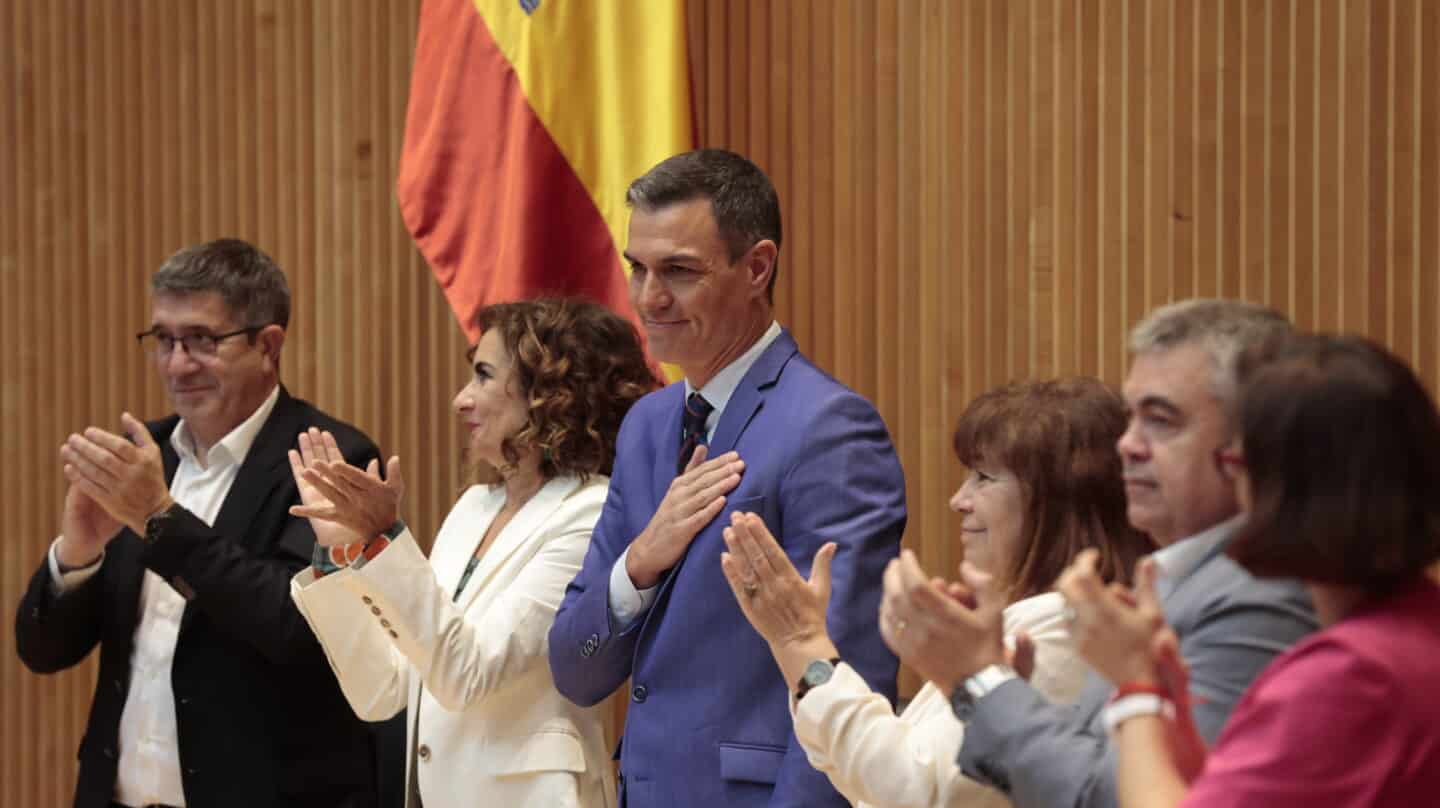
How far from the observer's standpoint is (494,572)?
10.5 ft

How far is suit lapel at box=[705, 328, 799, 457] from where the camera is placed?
2.73 m

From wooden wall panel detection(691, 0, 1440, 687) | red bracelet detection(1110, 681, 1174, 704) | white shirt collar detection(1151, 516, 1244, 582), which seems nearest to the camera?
red bracelet detection(1110, 681, 1174, 704)

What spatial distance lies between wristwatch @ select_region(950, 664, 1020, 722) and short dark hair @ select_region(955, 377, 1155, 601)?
416mm

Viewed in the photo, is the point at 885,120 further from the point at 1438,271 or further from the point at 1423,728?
the point at 1423,728

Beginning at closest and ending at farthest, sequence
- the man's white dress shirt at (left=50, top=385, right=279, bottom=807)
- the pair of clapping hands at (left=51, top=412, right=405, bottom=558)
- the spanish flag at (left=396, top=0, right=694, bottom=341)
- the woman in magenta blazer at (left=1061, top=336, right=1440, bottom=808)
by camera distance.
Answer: the woman in magenta blazer at (left=1061, top=336, right=1440, bottom=808), the pair of clapping hands at (left=51, top=412, right=405, bottom=558), the man's white dress shirt at (left=50, top=385, right=279, bottom=807), the spanish flag at (left=396, top=0, right=694, bottom=341)

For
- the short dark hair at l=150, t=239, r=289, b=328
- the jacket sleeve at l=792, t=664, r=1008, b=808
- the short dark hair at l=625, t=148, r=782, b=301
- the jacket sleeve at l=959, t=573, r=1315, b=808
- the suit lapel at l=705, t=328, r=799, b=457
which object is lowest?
the jacket sleeve at l=792, t=664, r=1008, b=808

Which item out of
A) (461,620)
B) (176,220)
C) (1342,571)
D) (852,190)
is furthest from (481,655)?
(176,220)

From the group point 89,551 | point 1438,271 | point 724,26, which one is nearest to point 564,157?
point 724,26

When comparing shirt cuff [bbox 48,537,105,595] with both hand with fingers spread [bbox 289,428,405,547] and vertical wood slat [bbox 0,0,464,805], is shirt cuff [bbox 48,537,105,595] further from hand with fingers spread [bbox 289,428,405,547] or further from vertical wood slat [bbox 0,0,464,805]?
vertical wood slat [bbox 0,0,464,805]

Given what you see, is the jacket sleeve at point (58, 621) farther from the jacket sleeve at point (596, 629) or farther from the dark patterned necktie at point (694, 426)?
the dark patterned necktie at point (694, 426)

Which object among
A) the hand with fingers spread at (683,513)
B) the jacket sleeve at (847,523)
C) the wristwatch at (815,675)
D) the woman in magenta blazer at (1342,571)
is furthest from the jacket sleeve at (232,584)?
the woman in magenta blazer at (1342,571)

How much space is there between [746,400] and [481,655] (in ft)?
2.20

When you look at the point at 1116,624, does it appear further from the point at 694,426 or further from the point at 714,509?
the point at 694,426

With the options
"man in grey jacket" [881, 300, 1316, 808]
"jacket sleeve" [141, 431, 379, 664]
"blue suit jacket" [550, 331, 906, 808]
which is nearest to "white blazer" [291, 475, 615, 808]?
"jacket sleeve" [141, 431, 379, 664]
